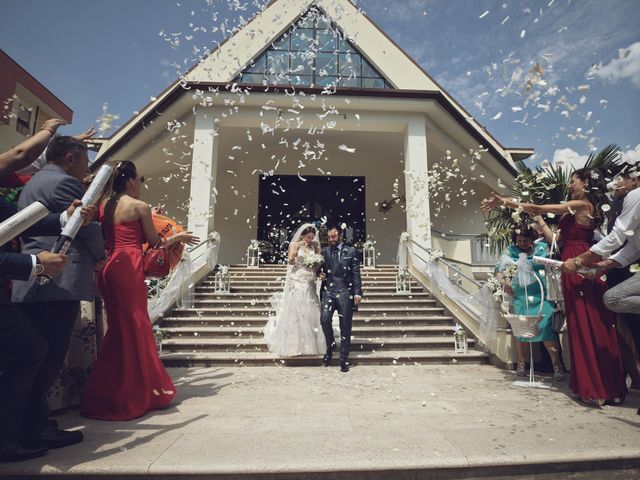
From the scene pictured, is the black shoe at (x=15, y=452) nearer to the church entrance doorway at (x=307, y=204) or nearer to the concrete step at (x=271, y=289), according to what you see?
the concrete step at (x=271, y=289)

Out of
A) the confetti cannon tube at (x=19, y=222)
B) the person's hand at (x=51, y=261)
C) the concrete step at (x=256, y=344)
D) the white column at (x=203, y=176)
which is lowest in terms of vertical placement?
the concrete step at (x=256, y=344)

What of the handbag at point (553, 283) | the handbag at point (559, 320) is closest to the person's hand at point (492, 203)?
the handbag at point (553, 283)

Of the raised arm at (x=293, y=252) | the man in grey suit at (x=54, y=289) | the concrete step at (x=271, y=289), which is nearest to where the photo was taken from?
the man in grey suit at (x=54, y=289)

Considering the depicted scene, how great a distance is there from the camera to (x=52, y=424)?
2.70 meters

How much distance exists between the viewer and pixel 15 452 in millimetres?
2379

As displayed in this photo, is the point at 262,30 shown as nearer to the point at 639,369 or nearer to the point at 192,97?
the point at 192,97

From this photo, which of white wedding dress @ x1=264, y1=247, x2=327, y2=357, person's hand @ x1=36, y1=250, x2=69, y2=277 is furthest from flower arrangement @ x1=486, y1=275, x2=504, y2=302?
person's hand @ x1=36, y1=250, x2=69, y2=277

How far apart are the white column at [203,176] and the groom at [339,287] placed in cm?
607

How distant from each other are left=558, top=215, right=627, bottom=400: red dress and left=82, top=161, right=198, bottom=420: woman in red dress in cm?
400

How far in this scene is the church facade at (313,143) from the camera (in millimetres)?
12109

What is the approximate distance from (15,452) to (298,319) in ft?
13.5

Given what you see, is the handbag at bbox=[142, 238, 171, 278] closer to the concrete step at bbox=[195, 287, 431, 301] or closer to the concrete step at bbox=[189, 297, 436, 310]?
the concrete step at bbox=[189, 297, 436, 310]

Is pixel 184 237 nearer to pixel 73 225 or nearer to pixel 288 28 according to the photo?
pixel 73 225

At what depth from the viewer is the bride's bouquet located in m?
6.20
